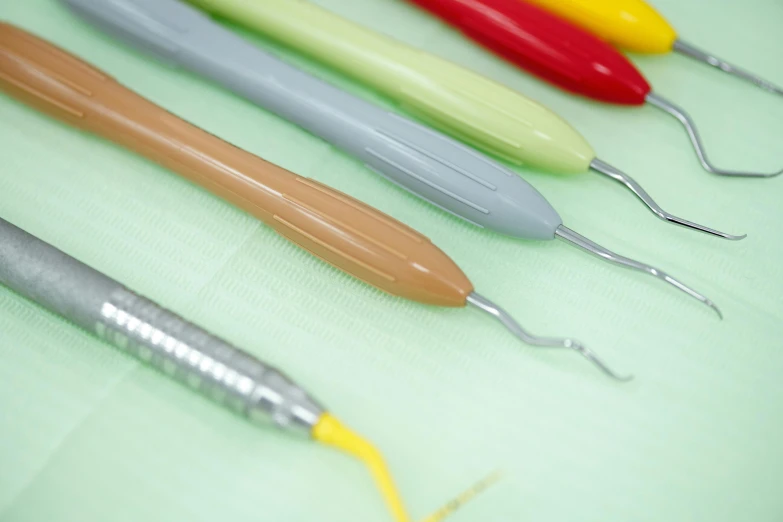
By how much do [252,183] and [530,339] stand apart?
0.21 m

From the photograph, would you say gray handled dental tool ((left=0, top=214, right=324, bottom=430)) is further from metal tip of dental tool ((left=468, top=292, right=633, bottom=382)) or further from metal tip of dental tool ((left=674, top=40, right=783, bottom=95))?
metal tip of dental tool ((left=674, top=40, right=783, bottom=95))

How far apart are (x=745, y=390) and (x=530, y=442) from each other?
0.15 meters

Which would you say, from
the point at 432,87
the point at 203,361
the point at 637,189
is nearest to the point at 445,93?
the point at 432,87

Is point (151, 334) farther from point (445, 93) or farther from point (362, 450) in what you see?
point (445, 93)

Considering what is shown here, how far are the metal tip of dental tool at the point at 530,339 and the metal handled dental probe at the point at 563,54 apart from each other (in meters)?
0.19

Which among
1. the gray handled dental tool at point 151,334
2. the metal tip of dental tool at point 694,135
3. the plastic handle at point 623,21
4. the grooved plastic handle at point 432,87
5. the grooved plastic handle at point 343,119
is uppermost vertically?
the plastic handle at point 623,21

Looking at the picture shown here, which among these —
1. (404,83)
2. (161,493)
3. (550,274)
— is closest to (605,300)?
(550,274)

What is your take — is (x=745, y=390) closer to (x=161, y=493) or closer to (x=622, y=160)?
(x=622, y=160)

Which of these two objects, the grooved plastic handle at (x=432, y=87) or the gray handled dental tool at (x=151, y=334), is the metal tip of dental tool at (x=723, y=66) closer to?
the grooved plastic handle at (x=432, y=87)

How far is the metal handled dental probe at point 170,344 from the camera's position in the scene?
1.55ft

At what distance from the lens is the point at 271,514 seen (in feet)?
1.56

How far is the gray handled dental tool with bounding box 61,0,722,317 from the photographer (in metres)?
0.54

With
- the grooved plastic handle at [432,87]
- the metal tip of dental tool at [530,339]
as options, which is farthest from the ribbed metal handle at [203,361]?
the grooved plastic handle at [432,87]

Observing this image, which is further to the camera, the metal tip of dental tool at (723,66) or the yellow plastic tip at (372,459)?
the metal tip of dental tool at (723,66)
